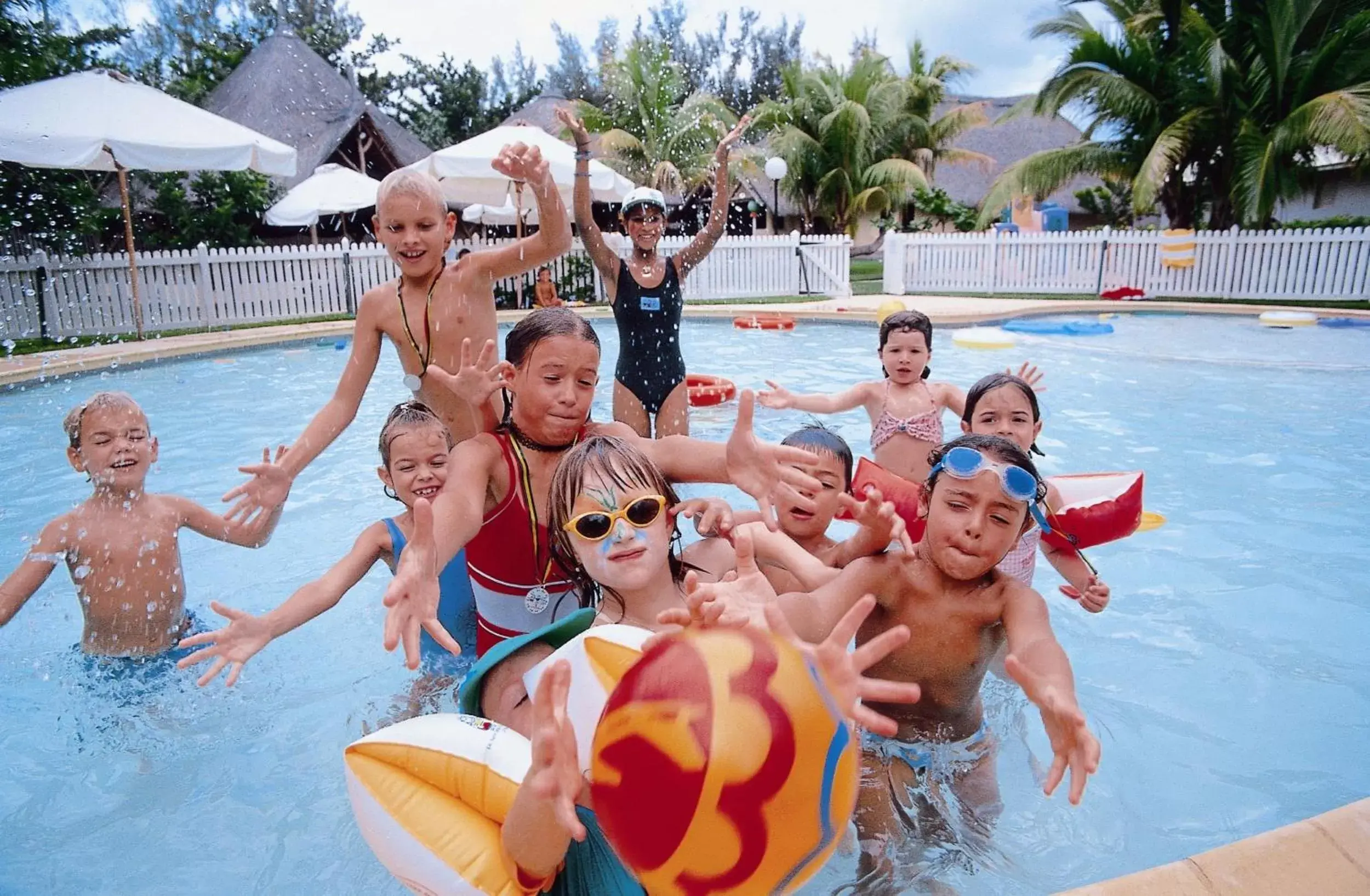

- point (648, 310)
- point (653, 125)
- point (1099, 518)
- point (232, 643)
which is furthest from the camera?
point (653, 125)

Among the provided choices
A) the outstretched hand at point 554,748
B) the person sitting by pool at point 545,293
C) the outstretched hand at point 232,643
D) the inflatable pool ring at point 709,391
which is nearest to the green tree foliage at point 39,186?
the person sitting by pool at point 545,293

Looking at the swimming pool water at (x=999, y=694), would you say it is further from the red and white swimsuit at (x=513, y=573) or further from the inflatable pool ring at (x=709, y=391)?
the red and white swimsuit at (x=513, y=573)

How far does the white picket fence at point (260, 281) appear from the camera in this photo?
13109mm

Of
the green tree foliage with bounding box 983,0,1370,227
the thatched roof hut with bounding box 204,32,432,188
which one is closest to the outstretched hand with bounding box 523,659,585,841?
the green tree foliage with bounding box 983,0,1370,227

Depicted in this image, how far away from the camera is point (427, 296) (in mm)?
3855

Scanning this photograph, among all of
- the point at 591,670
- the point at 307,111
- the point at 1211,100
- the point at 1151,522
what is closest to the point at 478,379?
the point at 591,670

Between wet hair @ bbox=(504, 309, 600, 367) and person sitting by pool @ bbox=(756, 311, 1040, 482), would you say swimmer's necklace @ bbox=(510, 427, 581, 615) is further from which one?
person sitting by pool @ bbox=(756, 311, 1040, 482)

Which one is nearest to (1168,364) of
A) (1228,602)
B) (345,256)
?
(1228,602)

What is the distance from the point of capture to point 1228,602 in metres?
4.72

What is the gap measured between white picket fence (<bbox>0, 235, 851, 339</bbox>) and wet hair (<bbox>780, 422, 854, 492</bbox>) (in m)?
12.2

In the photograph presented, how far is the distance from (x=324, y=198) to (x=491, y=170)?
19.7 feet

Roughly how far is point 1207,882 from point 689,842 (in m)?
1.37

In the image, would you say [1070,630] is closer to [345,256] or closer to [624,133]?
[345,256]

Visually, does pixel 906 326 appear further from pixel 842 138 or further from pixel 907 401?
pixel 842 138
